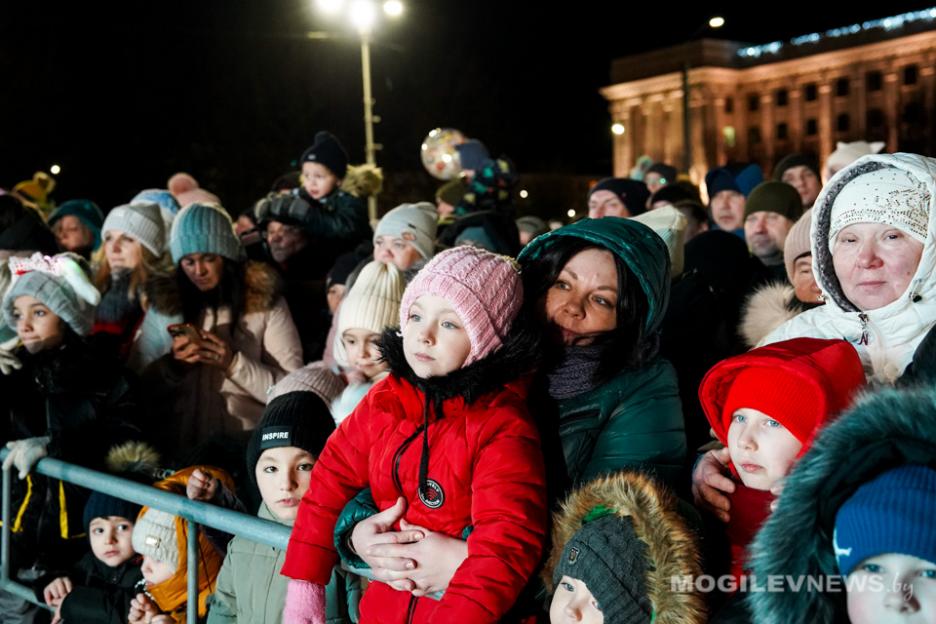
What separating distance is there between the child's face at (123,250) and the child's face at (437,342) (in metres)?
3.65

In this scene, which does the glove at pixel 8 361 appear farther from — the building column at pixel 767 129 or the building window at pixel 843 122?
the building column at pixel 767 129

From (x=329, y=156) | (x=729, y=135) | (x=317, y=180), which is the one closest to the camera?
(x=317, y=180)

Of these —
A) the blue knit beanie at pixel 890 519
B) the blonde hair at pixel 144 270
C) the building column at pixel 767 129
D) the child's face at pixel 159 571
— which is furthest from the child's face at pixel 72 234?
the building column at pixel 767 129

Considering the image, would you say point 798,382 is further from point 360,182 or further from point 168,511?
point 360,182

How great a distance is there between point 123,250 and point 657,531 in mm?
4593

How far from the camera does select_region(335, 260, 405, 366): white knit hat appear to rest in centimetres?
457

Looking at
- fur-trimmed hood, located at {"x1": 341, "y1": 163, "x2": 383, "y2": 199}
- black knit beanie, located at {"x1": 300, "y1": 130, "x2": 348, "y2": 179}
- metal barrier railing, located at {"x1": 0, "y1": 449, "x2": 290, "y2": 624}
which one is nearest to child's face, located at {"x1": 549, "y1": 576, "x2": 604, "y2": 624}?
metal barrier railing, located at {"x1": 0, "y1": 449, "x2": 290, "y2": 624}

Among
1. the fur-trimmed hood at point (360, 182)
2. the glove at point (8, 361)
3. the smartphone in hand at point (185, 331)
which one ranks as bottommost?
the glove at point (8, 361)

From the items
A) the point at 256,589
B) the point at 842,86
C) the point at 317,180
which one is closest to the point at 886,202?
the point at 256,589

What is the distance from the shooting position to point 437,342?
296 cm

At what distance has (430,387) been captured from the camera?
2.90 m

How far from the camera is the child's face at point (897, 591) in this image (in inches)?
74.8

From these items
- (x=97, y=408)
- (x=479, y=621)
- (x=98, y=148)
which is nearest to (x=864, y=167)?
(x=479, y=621)

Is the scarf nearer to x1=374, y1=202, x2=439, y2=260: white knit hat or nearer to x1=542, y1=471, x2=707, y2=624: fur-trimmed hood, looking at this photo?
x1=542, y1=471, x2=707, y2=624: fur-trimmed hood
